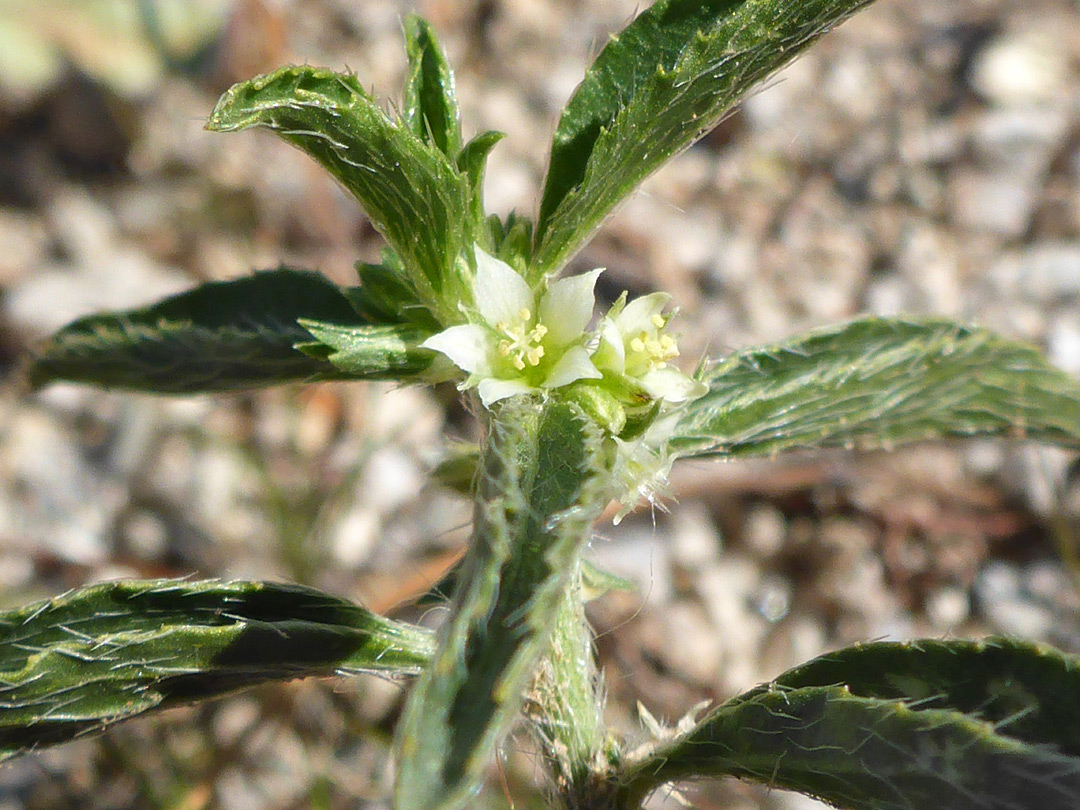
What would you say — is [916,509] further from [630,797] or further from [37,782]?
Result: [37,782]

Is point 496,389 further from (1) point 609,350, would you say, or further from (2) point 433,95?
(2) point 433,95

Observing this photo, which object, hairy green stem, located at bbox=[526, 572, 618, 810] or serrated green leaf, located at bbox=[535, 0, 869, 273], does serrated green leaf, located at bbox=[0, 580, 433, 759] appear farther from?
serrated green leaf, located at bbox=[535, 0, 869, 273]

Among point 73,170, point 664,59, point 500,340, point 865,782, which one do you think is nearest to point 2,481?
point 73,170

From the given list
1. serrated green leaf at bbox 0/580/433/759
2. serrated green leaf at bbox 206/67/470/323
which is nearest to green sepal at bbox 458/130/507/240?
serrated green leaf at bbox 206/67/470/323

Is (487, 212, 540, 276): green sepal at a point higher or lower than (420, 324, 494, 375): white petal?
higher

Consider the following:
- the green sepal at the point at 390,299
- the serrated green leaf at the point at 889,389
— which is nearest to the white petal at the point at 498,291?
the green sepal at the point at 390,299
